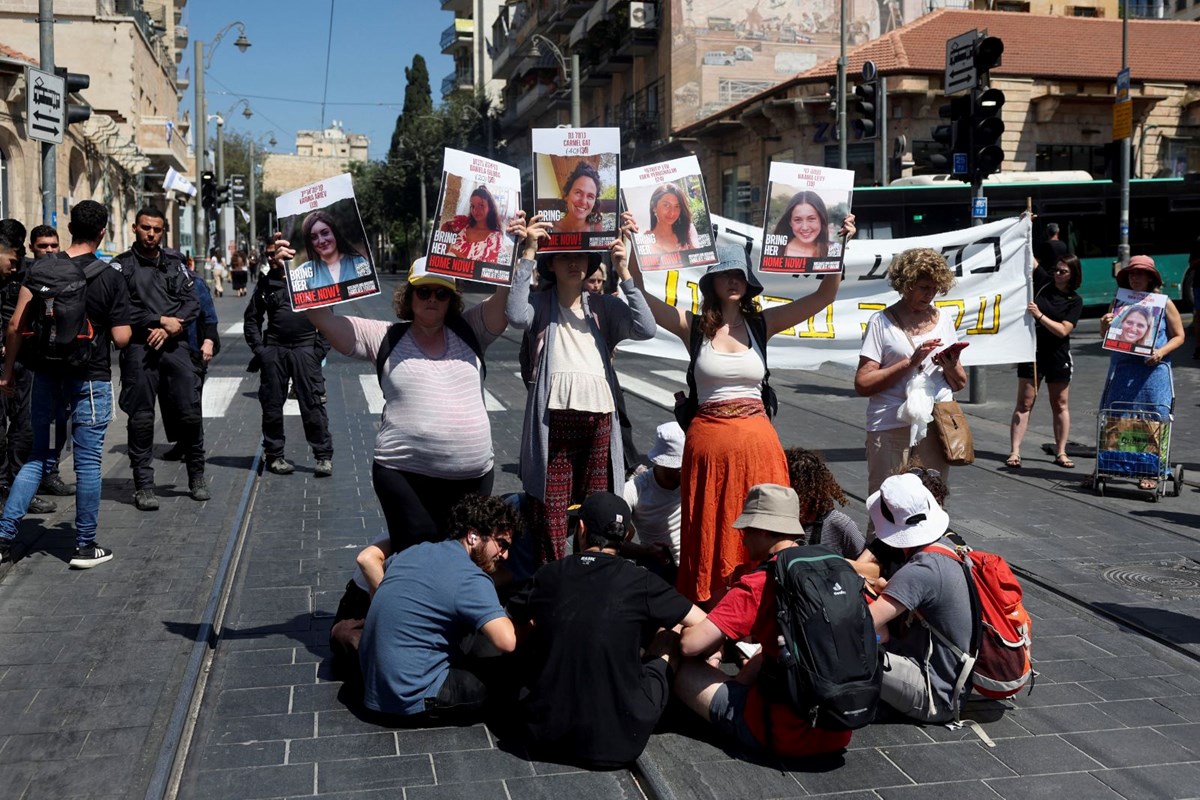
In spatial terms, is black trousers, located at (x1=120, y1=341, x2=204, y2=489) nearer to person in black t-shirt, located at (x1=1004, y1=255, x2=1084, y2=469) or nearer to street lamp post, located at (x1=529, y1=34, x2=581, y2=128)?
person in black t-shirt, located at (x1=1004, y1=255, x2=1084, y2=469)

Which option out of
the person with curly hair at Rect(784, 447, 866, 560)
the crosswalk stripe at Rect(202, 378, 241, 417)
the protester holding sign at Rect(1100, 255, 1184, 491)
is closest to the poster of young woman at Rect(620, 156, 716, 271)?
the person with curly hair at Rect(784, 447, 866, 560)

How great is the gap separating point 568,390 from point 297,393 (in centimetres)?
559

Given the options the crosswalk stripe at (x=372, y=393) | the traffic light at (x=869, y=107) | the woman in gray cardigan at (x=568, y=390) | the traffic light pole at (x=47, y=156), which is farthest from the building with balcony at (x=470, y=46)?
the woman in gray cardigan at (x=568, y=390)

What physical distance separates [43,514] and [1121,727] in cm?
702

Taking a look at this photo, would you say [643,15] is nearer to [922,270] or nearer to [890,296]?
[890,296]

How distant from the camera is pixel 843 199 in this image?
612 centimetres

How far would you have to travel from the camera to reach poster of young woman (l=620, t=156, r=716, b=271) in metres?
5.68

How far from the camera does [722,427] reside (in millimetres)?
5488

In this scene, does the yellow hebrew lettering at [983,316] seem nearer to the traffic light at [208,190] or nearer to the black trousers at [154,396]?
the black trousers at [154,396]

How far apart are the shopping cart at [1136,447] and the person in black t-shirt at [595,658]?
602 cm

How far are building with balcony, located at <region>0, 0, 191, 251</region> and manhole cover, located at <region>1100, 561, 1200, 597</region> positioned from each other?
23.4 metres

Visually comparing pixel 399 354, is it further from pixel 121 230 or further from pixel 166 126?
pixel 166 126

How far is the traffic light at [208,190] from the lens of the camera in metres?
41.0

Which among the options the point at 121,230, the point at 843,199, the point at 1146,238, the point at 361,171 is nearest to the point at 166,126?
the point at 121,230
